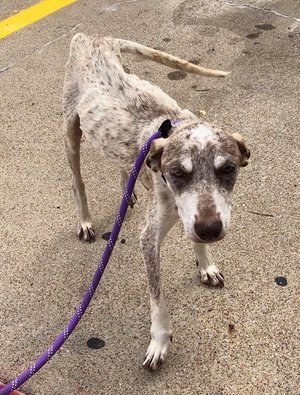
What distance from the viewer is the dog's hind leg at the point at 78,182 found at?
3643mm

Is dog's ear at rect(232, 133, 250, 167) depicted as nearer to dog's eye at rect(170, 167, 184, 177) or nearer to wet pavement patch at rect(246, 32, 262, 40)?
dog's eye at rect(170, 167, 184, 177)

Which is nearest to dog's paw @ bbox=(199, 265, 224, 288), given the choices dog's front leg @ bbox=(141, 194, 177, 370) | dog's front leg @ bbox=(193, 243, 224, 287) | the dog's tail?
dog's front leg @ bbox=(193, 243, 224, 287)

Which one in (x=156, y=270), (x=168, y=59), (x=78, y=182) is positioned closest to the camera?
(x=156, y=270)

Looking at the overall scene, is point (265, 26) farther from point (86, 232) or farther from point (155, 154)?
point (155, 154)

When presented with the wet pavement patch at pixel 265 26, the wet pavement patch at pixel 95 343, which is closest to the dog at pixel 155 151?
the wet pavement patch at pixel 95 343

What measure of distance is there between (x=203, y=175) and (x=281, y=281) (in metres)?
1.21

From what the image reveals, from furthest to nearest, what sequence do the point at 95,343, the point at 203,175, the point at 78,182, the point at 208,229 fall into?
the point at 78,182 → the point at 95,343 → the point at 203,175 → the point at 208,229

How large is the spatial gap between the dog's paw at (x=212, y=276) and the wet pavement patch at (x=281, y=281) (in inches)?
12.5

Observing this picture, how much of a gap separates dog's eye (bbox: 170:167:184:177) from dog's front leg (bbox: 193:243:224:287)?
94cm

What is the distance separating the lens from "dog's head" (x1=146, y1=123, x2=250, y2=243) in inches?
89.9

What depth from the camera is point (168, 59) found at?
3.48 metres

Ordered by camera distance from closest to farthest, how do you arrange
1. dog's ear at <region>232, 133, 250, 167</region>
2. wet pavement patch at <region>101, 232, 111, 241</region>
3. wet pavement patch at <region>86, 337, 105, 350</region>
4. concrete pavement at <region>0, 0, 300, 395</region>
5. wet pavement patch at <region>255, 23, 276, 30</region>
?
dog's ear at <region>232, 133, 250, 167</region>
concrete pavement at <region>0, 0, 300, 395</region>
wet pavement patch at <region>86, 337, 105, 350</region>
wet pavement patch at <region>101, 232, 111, 241</region>
wet pavement patch at <region>255, 23, 276, 30</region>

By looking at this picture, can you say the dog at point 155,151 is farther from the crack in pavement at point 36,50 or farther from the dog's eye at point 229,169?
the crack in pavement at point 36,50

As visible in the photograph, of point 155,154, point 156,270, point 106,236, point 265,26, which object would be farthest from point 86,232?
point 265,26
